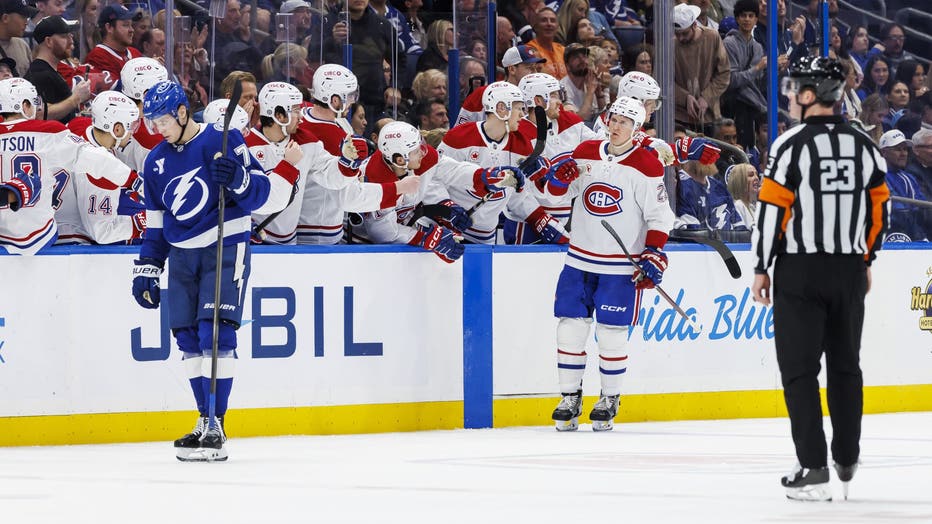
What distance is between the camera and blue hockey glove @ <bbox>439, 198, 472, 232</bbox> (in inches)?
297

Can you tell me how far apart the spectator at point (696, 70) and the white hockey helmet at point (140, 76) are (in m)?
3.05

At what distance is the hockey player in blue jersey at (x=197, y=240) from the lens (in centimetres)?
597

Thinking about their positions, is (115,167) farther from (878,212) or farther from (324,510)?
(878,212)

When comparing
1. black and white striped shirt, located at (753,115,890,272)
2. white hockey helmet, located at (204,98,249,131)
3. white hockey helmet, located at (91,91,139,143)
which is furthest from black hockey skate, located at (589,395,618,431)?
black and white striped shirt, located at (753,115,890,272)

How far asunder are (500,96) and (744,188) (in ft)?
5.69

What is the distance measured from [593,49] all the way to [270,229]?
9.48 ft

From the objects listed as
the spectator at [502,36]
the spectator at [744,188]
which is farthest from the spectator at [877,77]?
the spectator at [502,36]

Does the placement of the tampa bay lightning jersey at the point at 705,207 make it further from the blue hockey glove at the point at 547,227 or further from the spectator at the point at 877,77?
the spectator at the point at 877,77

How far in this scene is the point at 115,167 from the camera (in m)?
6.78

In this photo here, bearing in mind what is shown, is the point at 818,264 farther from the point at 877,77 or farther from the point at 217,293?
the point at 877,77

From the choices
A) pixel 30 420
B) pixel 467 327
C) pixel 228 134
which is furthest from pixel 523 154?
pixel 30 420

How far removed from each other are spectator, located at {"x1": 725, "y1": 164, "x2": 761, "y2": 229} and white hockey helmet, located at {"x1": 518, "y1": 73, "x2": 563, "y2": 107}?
1283 mm

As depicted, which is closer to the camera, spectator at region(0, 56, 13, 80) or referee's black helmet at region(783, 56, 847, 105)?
referee's black helmet at region(783, 56, 847, 105)

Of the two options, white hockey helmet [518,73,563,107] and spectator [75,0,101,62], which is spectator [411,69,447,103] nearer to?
white hockey helmet [518,73,563,107]
